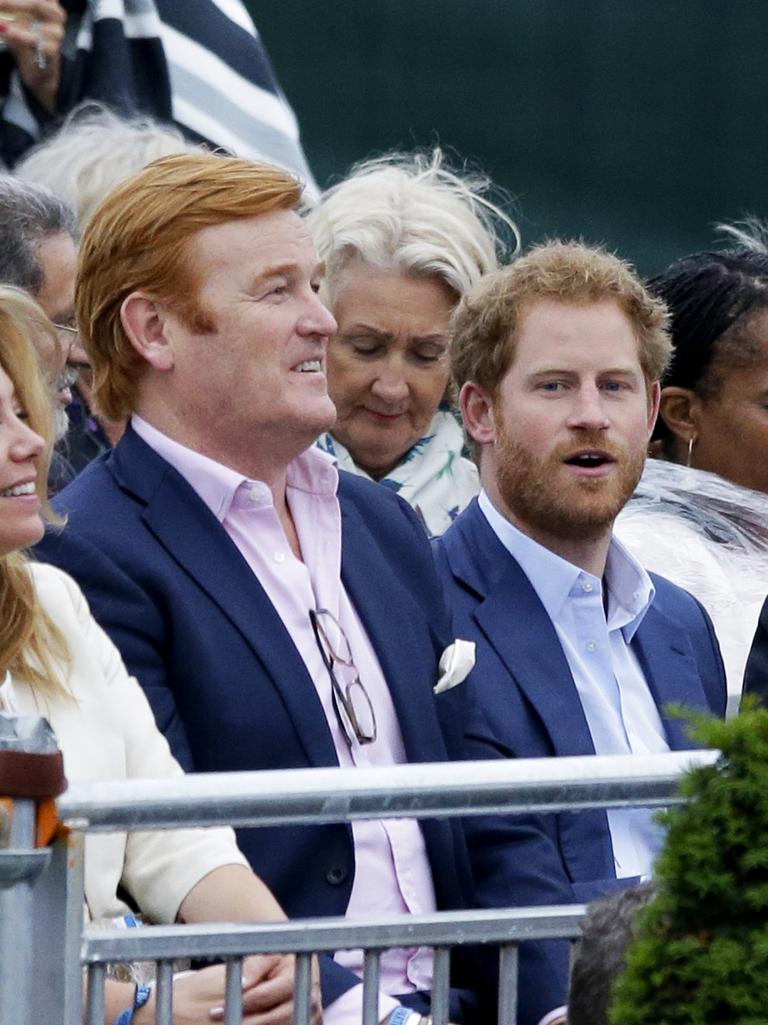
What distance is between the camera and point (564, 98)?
259 inches

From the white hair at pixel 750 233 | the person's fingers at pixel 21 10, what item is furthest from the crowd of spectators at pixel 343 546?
the white hair at pixel 750 233

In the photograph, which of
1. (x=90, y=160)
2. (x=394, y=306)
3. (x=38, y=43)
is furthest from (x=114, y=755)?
(x=38, y=43)

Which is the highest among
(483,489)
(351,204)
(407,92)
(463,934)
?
(407,92)

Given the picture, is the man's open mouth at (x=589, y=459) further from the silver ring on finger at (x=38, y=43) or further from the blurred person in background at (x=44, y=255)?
the silver ring on finger at (x=38, y=43)

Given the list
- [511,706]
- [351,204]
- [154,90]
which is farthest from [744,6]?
[511,706]

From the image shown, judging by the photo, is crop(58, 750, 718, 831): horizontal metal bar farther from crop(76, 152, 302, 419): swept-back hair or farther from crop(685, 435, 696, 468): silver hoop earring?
crop(685, 435, 696, 468): silver hoop earring

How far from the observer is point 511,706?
3.69 meters

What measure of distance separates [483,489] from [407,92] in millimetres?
2569

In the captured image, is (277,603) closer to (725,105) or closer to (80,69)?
(80,69)

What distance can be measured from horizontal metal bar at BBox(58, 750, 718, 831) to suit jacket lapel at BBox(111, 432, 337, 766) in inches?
29.8

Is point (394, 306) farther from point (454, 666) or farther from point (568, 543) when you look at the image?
point (454, 666)

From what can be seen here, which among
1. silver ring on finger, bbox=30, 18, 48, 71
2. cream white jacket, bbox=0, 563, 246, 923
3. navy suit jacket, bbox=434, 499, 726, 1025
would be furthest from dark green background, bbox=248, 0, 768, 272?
cream white jacket, bbox=0, 563, 246, 923

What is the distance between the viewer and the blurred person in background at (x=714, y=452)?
4477mm

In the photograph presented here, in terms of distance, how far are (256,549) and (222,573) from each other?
0.40 ft
